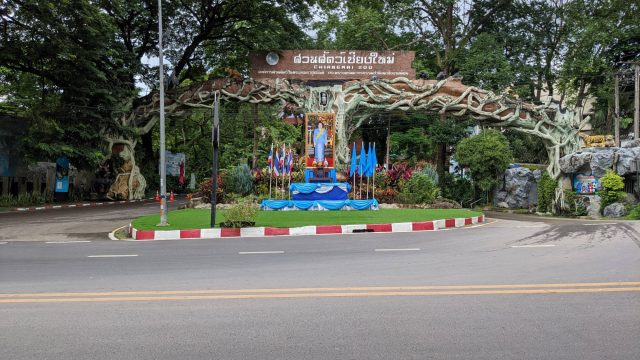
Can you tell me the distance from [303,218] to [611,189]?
16.4 meters

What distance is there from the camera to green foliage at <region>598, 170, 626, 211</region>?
25016mm

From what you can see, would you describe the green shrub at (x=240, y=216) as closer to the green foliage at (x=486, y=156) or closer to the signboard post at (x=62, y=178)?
the signboard post at (x=62, y=178)

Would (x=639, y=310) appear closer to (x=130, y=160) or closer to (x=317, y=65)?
(x=317, y=65)

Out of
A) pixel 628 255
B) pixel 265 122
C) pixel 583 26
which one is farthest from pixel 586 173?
pixel 265 122

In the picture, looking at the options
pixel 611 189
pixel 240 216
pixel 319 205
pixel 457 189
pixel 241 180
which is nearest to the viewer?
pixel 240 216

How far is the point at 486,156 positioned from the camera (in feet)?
102

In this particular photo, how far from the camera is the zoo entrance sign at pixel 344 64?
30.1m

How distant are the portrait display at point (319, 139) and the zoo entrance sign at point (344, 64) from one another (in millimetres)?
5909

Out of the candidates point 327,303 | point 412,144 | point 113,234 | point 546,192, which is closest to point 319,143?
point 113,234

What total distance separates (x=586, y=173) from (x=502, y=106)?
5.52 metres

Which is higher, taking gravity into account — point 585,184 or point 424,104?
point 424,104

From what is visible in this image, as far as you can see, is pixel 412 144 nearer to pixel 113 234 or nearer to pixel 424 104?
pixel 424 104

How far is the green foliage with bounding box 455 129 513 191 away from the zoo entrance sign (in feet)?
18.5

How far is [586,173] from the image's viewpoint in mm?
27750
